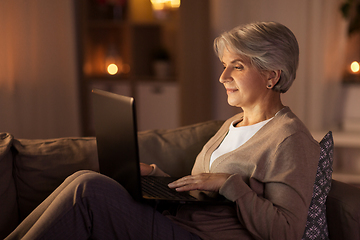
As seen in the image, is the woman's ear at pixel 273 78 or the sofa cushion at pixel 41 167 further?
the sofa cushion at pixel 41 167

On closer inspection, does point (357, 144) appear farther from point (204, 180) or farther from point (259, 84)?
point (204, 180)

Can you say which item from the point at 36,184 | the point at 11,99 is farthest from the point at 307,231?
the point at 11,99

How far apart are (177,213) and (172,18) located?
8.67 ft

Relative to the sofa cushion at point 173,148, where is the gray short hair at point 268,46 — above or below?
above

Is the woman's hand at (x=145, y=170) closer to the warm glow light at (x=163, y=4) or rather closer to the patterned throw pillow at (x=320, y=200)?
the patterned throw pillow at (x=320, y=200)

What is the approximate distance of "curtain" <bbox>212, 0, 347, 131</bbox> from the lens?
290cm

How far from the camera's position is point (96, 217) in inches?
43.6

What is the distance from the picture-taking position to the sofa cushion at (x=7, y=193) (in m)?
1.43

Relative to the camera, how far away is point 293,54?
1.29m

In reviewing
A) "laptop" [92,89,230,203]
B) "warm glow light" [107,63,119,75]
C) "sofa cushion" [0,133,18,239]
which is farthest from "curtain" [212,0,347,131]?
"sofa cushion" [0,133,18,239]

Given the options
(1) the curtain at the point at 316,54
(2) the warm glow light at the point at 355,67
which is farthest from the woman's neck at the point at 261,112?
(2) the warm glow light at the point at 355,67

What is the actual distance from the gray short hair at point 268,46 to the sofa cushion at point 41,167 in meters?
0.77

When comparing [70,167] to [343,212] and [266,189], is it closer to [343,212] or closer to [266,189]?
[266,189]

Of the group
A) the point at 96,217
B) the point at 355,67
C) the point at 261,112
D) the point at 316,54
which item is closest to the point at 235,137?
the point at 261,112
